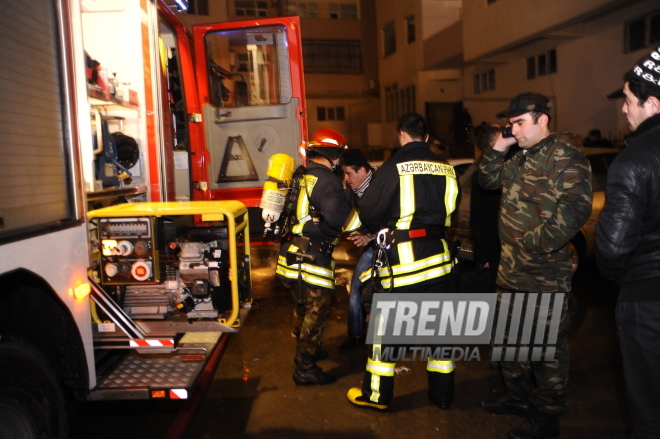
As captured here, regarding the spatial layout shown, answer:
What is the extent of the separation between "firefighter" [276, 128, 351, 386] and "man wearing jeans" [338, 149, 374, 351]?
76 centimetres

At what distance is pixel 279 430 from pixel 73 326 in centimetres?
153

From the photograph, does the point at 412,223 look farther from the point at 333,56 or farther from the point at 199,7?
the point at 333,56

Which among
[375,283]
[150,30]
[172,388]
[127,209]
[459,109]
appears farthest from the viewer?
[459,109]

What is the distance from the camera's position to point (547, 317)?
3.39m

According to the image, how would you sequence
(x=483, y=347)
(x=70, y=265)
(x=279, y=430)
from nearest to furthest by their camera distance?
1. (x=70, y=265)
2. (x=279, y=430)
3. (x=483, y=347)

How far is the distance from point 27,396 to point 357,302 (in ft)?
9.99

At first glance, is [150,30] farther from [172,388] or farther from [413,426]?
[413,426]

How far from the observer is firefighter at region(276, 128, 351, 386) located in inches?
162

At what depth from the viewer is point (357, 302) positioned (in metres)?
5.00

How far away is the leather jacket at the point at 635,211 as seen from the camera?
247cm

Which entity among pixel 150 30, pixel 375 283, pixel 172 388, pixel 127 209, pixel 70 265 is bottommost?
pixel 172 388

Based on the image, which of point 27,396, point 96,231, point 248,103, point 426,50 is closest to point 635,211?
point 27,396

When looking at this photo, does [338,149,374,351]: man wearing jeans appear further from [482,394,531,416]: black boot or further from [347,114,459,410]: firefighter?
[482,394,531,416]: black boot

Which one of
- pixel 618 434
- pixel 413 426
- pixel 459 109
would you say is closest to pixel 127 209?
pixel 413 426
